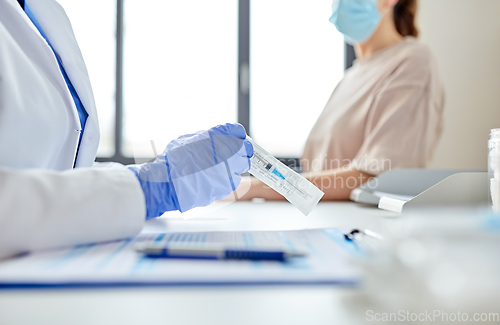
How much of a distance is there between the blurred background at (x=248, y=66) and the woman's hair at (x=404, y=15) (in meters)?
0.60

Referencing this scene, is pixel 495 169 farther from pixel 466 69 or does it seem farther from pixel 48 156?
pixel 466 69

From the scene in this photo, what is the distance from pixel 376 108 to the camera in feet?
3.29

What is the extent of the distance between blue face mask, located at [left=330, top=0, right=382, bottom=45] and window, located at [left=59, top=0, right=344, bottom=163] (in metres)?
0.66

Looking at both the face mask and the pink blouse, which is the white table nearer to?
the pink blouse

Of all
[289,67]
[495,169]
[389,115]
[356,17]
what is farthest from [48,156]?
[289,67]

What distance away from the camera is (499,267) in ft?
0.72

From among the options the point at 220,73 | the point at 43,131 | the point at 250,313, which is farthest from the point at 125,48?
the point at 250,313

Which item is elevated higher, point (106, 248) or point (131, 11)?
point (131, 11)

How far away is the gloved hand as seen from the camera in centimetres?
43

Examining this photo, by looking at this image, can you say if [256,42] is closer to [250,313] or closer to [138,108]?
[138,108]

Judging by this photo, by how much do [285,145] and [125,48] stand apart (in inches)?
40.8

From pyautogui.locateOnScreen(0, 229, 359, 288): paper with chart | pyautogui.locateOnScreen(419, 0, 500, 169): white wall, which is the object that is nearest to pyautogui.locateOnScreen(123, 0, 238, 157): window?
pyautogui.locateOnScreen(419, 0, 500, 169): white wall

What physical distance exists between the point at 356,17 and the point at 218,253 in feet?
3.64

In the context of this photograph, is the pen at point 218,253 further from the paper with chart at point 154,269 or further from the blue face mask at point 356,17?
the blue face mask at point 356,17
